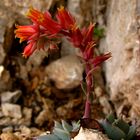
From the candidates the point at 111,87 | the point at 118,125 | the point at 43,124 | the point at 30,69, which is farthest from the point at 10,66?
the point at 118,125

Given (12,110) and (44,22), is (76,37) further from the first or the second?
(12,110)

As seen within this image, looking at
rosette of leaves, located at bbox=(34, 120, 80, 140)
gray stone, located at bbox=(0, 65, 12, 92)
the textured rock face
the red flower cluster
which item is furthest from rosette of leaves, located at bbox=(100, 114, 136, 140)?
gray stone, located at bbox=(0, 65, 12, 92)

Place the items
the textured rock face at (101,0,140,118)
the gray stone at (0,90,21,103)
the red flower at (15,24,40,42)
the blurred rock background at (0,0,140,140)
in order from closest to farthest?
the red flower at (15,24,40,42)
the textured rock face at (101,0,140,118)
the blurred rock background at (0,0,140,140)
the gray stone at (0,90,21,103)

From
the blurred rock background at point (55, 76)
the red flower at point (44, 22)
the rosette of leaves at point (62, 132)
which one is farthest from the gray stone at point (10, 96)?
the red flower at point (44, 22)

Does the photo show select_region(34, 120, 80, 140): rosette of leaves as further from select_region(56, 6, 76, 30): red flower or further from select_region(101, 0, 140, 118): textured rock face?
select_region(101, 0, 140, 118): textured rock face

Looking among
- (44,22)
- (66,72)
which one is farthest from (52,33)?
(66,72)

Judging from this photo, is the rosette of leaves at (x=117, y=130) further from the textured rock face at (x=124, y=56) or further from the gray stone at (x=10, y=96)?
the gray stone at (x=10, y=96)

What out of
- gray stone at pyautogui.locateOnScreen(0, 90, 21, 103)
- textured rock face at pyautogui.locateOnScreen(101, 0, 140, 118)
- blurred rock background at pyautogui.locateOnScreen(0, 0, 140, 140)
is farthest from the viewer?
gray stone at pyautogui.locateOnScreen(0, 90, 21, 103)

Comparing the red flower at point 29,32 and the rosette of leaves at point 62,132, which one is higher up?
the red flower at point 29,32
